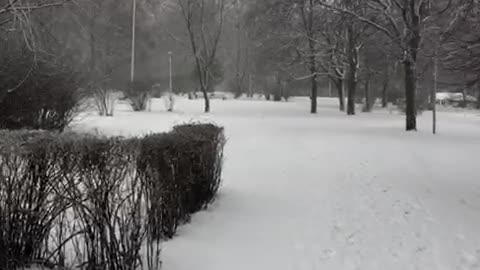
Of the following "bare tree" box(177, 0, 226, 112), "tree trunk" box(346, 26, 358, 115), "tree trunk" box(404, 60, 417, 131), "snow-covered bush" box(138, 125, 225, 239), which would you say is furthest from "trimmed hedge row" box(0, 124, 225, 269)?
"bare tree" box(177, 0, 226, 112)

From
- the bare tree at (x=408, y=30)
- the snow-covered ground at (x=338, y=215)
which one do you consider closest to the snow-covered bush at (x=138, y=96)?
the bare tree at (x=408, y=30)

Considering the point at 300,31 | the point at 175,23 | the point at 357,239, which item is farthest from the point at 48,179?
the point at 175,23

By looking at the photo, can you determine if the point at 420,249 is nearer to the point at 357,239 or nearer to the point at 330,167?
the point at 357,239

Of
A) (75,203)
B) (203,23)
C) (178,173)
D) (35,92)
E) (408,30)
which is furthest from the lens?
(203,23)

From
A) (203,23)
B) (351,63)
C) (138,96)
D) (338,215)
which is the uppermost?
(203,23)

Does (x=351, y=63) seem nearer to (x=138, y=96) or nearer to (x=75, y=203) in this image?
(x=138, y=96)

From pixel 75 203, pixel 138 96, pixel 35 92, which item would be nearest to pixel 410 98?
pixel 35 92

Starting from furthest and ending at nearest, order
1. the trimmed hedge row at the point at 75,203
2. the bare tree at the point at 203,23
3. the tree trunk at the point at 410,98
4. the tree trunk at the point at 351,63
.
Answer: the bare tree at the point at 203,23
the tree trunk at the point at 351,63
the tree trunk at the point at 410,98
the trimmed hedge row at the point at 75,203

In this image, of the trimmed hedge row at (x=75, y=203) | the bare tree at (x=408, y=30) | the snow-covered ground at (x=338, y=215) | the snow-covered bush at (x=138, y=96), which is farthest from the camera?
the snow-covered bush at (x=138, y=96)

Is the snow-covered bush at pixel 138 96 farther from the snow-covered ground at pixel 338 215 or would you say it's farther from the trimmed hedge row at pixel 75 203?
the trimmed hedge row at pixel 75 203

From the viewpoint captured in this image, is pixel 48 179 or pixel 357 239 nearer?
pixel 48 179

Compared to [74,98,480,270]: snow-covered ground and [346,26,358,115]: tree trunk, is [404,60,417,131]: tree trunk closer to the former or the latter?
[74,98,480,270]: snow-covered ground

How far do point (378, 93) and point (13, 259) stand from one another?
4721 centimetres

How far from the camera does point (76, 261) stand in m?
4.19
